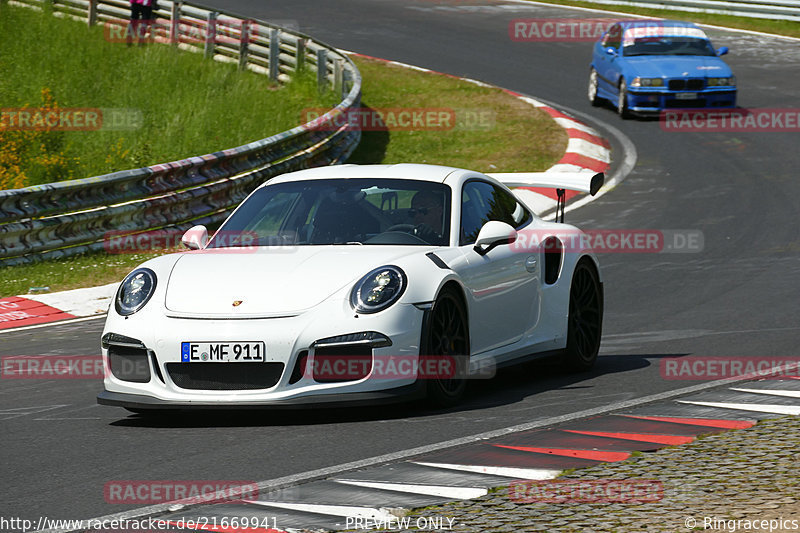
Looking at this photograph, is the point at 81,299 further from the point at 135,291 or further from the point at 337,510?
the point at 337,510

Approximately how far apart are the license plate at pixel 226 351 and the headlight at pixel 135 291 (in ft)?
1.60

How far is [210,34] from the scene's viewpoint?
86.4 ft

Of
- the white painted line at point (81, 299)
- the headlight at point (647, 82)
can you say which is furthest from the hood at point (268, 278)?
the headlight at point (647, 82)

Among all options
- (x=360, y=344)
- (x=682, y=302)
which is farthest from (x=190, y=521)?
(x=682, y=302)

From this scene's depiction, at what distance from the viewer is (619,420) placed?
22.8ft

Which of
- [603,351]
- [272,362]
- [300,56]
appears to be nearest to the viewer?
[272,362]

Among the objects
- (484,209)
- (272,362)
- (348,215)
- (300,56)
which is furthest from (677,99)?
(272,362)

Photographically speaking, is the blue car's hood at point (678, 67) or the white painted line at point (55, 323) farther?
the blue car's hood at point (678, 67)

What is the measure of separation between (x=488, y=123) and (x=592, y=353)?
44.5ft

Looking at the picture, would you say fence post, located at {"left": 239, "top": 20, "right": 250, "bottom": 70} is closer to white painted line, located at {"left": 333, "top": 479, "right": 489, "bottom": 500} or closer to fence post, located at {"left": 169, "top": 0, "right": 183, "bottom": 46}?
fence post, located at {"left": 169, "top": 0, "right": 183, "bottom": 46}

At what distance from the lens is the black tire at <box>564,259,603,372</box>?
341 inches

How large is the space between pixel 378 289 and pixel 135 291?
1339mm

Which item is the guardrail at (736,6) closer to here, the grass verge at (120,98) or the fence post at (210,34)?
the fence post at (210,34)

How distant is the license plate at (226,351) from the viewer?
6.76 m
